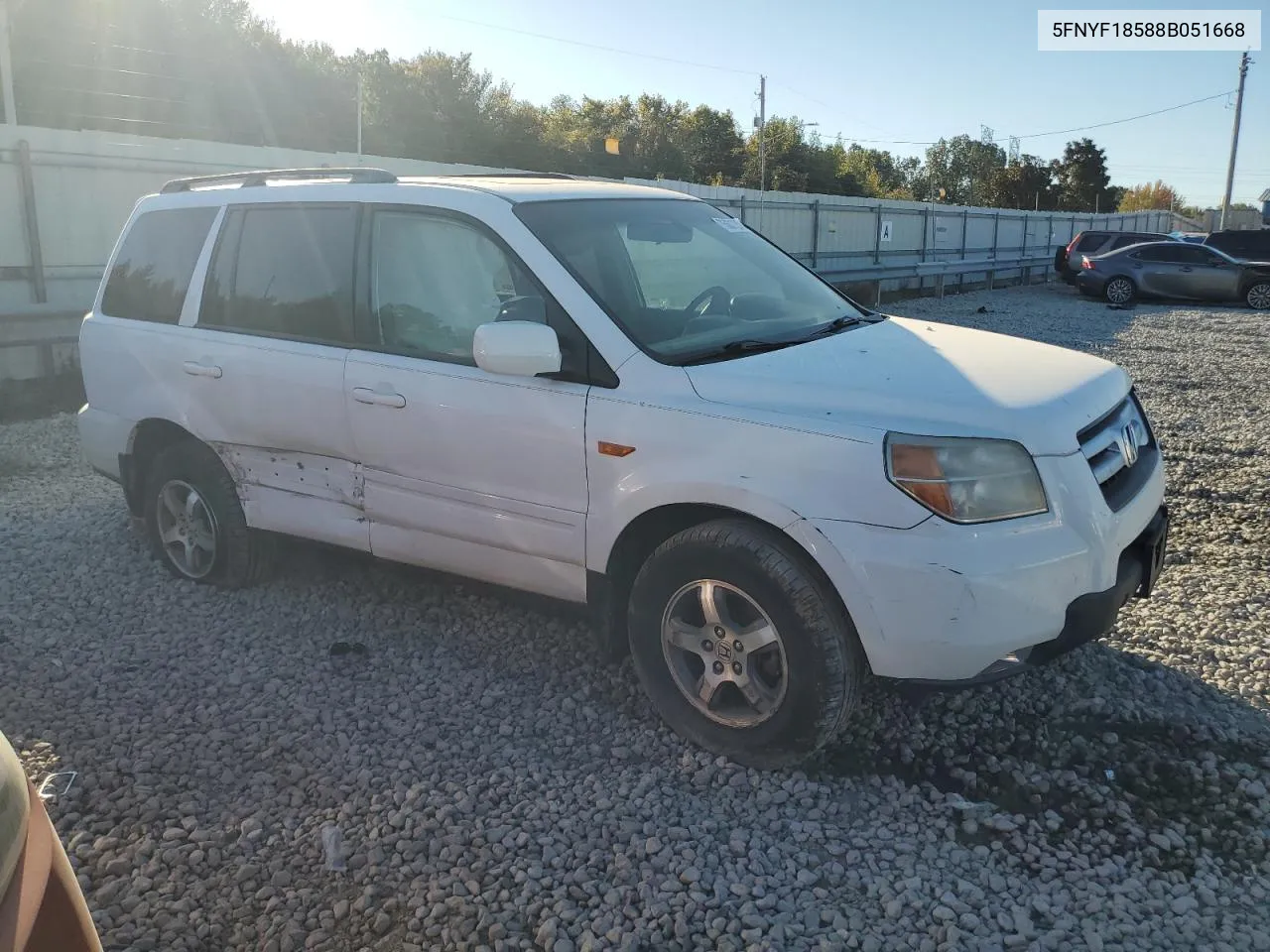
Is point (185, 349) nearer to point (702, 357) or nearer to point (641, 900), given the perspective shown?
point (702, 357)

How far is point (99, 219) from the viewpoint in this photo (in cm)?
1080

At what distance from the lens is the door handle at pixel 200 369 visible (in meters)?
4.69

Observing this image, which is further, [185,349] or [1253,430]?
[1253,430]

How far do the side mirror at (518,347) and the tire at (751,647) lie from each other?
2.45 ft

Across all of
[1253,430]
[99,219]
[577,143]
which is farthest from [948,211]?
[577,143]

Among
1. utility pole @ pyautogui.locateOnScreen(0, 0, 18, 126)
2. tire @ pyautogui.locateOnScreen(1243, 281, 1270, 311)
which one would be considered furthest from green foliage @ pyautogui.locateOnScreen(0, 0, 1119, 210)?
tire @ pyautogui.locateOnScreen(1243, 281, 1270, 311)

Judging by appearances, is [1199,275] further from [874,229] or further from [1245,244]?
[874,229]

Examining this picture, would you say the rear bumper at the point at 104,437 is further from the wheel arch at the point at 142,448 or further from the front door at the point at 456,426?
the front door at the point at 456,426

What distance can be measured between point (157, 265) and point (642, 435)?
10.1 feet

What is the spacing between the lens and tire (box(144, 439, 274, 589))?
16.0 feet

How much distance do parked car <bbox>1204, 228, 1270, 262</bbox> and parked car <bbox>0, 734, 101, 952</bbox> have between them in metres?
26.5

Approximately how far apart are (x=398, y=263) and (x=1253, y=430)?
7.53 m

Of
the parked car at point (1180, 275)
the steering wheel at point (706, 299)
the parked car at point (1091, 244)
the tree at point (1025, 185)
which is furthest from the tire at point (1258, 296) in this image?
the tree at point (1025, 185)

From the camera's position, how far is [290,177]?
496cm
